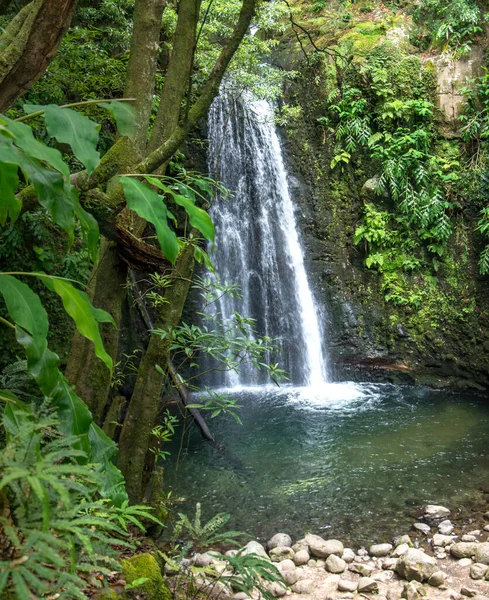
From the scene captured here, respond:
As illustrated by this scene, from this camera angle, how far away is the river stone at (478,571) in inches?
135

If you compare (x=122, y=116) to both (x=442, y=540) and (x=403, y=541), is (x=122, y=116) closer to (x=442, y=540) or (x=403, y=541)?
(x=403, y=541)

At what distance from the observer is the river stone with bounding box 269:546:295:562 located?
12.5 feet

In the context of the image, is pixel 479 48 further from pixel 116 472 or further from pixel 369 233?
pixel 116 472

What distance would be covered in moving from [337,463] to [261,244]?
4791 millimetres

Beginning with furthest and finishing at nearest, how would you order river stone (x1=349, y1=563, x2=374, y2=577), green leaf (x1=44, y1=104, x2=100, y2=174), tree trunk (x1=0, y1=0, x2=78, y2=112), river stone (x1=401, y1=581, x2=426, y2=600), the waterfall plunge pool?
the waterfall plunge pool, river stone (x1=349, y1=563, x2=374, y2=577), river stone (x1=401, y1=581, x2=426, y2=600), tree trunk (x1=0, y1=0, x2=78, y2=112), green leaf (x1=44, y1=104, x2=100, y2=174)

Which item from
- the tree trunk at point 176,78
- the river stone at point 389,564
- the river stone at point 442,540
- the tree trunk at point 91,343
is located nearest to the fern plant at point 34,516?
the tree trunk at point 91,343

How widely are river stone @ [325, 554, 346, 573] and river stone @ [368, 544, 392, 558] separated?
0.29m

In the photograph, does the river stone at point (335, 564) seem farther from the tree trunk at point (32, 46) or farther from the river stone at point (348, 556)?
the tree trunk at point (32, 46)

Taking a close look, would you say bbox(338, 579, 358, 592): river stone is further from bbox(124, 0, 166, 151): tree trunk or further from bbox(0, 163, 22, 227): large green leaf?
bbox(0, 163, 22, 227): large green leaf

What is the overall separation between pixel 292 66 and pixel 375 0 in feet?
8.60

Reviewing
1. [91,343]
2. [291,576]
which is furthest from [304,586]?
[91,343]

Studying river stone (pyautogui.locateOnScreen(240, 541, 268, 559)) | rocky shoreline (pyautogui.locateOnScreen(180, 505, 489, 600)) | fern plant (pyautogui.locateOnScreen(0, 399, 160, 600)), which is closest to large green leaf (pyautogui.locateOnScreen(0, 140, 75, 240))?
A: fern plant (pyautogui.locateOnScreen(0, 399, 160, 600))

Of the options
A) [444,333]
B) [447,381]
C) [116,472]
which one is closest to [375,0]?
[444,333]

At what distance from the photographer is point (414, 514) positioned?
446cm
